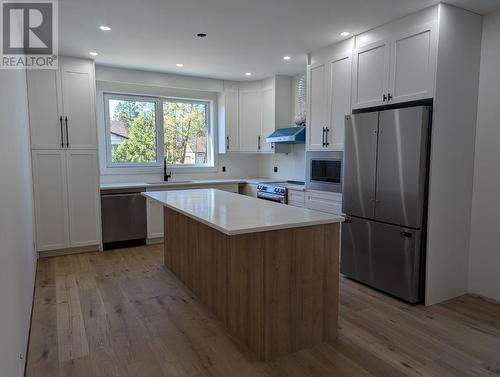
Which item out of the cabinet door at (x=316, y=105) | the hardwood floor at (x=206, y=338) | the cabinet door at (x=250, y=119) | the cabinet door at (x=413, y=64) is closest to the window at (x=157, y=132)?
the cabinet door at (x=250, y=119)

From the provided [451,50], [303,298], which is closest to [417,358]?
[303,298]

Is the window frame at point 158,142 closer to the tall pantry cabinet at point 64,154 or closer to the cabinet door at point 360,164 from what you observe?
the tall pantry cabinet at point 64,154

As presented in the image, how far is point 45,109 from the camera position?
4.18 m

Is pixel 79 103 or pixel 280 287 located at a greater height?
pixel 79 103

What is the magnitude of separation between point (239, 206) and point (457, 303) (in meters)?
2.16

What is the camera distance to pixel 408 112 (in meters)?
2.90

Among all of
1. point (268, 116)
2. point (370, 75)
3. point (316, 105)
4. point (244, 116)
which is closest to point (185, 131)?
point (244, 116)

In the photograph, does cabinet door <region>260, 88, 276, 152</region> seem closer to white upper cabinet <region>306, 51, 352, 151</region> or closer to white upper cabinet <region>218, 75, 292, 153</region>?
white upper cabinet <region>218, 75, 292, 153</region>

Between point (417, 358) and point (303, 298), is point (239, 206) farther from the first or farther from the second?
point (417, 358)

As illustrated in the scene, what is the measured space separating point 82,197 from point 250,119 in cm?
283

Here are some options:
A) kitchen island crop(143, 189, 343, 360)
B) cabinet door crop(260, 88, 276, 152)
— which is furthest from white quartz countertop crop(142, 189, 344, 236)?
cabinet door crop(260, 88, 276, 152)

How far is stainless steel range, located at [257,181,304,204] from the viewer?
15.3 feet

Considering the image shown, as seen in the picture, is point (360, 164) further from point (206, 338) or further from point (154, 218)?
point (154, 218)

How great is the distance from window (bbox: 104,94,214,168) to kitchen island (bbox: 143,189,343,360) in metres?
3.02
